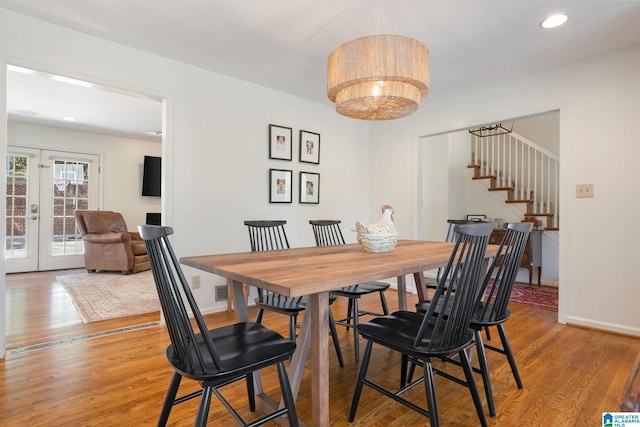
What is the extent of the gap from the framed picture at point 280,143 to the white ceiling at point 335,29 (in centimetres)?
59

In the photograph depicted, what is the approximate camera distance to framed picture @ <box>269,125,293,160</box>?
3686mm

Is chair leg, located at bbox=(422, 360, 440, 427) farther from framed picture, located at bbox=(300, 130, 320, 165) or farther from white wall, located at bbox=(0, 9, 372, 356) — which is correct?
framed picture, located at bbox=(300, 130, 320, 165)

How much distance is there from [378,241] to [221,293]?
6.56 feet

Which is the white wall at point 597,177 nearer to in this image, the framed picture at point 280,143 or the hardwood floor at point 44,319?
the framed picture at point 280,143

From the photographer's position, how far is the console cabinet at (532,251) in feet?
14.2

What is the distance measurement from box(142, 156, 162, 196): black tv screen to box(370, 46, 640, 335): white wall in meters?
5.87

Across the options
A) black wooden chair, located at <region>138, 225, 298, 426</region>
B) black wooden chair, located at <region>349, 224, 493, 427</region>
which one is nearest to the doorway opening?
black wooden chair, located at <region>138, 225, 298, 426</region>

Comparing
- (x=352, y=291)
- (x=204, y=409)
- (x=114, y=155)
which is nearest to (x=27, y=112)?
(x=114, y=155)

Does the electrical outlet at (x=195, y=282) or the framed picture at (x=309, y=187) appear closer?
the electrical outlet at (x=195, y=282)

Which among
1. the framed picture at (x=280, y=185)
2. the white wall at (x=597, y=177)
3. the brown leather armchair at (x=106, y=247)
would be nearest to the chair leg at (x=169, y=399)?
the framed picture at (x=280, y=185)

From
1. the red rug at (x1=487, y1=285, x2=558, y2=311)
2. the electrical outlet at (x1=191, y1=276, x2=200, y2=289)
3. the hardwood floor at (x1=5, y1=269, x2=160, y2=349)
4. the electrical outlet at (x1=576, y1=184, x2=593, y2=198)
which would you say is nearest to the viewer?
the hardwood floor at (x1=5, y1=269, x2=160, y2=349)

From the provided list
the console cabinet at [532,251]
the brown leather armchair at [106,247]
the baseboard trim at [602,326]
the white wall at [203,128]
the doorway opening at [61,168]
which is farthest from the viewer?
the brown leather armchair at [106,247]

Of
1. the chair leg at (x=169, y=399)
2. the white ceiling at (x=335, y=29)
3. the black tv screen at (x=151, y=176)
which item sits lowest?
the chair leg at (x=169, y=399)

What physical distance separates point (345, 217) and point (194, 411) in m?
3.10
